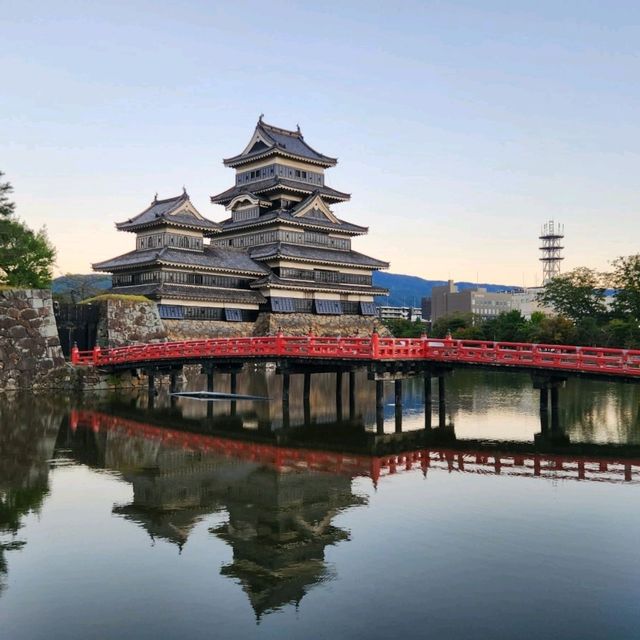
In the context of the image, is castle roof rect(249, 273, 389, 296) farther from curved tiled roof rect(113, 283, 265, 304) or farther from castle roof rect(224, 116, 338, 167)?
castle roof rect(224, 116, 338, 167)

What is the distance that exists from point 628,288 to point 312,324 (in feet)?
98.6

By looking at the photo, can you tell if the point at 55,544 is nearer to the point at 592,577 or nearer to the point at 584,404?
→ the point at 592,577

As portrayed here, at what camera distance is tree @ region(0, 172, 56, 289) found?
47875 mm

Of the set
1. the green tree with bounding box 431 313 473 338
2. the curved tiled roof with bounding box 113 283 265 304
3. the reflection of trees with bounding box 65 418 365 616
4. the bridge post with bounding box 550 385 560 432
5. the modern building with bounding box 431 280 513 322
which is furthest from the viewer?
the modern building with bounding box 431 280 513 322

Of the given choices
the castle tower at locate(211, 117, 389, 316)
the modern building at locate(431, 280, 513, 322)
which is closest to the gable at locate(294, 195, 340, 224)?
the castle tower at locate(211, 117, 389, 316)

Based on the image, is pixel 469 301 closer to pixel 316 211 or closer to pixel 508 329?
pixel 508 329

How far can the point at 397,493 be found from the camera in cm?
1695

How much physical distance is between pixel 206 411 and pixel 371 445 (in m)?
11.2

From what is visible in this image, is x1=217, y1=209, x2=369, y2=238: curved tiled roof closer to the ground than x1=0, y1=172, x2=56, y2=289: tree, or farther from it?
farther from it

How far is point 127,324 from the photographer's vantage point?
46094 millimetres

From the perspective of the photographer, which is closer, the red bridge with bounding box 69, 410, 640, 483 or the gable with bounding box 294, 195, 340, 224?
the red bridge with bounding box 69, 410, 640, 483

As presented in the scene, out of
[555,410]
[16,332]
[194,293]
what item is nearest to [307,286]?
[194,293]

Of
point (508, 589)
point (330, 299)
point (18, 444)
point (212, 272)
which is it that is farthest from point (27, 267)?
point (508, 589)

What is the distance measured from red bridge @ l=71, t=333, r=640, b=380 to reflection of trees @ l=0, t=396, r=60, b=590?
7263 millimetres
